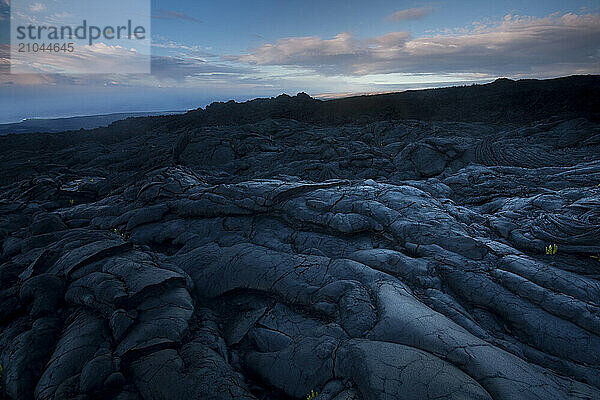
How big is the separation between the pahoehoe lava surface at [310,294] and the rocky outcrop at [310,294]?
1.4 inches

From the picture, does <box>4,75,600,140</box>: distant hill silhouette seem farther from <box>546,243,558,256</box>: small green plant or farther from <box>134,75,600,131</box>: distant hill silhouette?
<box>546,243,558,256</box>: small green plant

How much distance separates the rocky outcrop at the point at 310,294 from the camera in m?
4.68

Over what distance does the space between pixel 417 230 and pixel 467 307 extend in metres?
2.78

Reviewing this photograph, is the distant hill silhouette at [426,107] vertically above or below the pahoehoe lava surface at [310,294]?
above

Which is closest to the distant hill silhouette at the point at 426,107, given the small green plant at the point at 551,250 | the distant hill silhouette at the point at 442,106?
the distant hill silhouette at the point at 442,106

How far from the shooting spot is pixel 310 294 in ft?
22.0

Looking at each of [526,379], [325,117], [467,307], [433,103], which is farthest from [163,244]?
[433,103]

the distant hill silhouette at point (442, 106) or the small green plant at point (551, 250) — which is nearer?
the small green plant at point (551, 250)

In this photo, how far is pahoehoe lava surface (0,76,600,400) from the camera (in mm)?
4676

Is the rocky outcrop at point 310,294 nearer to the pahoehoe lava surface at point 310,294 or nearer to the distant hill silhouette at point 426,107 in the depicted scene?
the pahoehoe lava surface at point 310,294

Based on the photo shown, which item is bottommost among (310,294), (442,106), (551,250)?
(310,294)

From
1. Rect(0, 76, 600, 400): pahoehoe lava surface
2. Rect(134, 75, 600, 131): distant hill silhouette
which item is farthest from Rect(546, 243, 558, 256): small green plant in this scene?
Rect(134, 75, 600, 131): distant hill silhouette

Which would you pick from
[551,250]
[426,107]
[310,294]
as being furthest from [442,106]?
[310,294]

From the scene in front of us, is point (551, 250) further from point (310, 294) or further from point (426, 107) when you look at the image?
point (426, 107)
